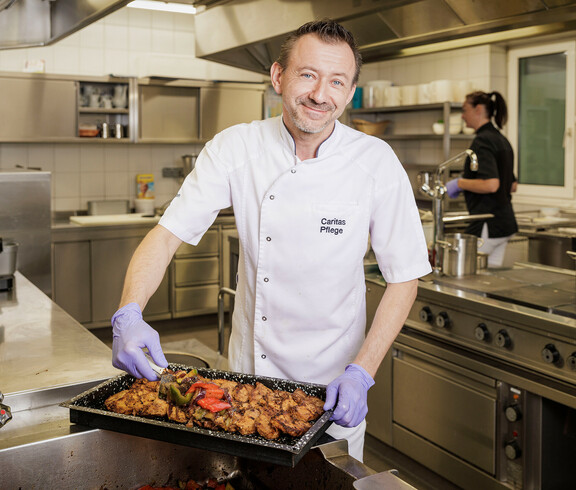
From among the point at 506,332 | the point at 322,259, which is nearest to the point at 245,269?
the point at 322,259

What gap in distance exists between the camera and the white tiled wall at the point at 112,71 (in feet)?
19.7

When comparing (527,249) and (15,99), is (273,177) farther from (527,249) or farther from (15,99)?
(15,99)

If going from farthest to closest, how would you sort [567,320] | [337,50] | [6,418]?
[567,320] < [337,50] < [6,418]

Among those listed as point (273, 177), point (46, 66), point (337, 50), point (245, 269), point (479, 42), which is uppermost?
point (46, 66)

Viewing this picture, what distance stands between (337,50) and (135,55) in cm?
509

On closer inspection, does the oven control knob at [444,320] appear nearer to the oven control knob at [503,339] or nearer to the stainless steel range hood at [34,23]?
the oven control knob at [503,339]

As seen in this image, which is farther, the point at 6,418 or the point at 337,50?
the point at 337,50

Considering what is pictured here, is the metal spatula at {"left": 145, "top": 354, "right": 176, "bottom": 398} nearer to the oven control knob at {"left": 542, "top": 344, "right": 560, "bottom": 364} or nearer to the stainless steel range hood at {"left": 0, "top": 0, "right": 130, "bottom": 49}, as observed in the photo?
the oven control knob at {"left": 542, "top": 344, "right": 560, "bottom": 364}

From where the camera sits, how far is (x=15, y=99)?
18.6ft

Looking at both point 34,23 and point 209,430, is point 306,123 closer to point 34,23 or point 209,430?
point 209,430

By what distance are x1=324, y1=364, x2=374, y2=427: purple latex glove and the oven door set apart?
142 cm

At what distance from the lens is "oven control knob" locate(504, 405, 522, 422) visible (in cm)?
264

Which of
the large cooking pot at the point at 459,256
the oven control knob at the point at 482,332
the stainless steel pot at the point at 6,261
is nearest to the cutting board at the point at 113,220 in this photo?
the stainless steel pot at the point at 6,261

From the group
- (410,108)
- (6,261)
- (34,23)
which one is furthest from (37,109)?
(410,108)
